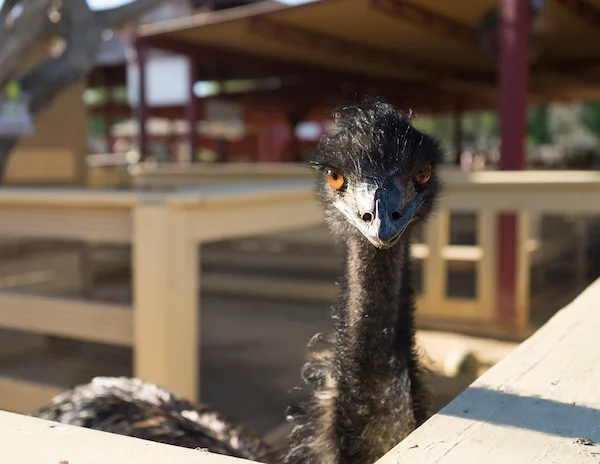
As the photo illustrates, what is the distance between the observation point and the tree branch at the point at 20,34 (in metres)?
4.96

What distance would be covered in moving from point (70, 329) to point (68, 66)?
2.56 metres

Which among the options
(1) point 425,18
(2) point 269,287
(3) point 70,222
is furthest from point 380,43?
(3) point 70,222

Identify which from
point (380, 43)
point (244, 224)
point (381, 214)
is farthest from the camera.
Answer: point (380, 43)

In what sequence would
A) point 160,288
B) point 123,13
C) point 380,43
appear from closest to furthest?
point 160,288 < point 123,13 < point 380,43

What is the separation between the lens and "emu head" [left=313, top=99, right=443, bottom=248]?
1.59m

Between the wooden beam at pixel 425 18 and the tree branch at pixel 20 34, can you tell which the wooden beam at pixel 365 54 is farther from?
the tree branch at pixel 20 34

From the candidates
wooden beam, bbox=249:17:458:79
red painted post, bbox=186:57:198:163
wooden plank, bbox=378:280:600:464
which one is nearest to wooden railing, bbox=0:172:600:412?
wooden plank, bbox=378:280:600:464

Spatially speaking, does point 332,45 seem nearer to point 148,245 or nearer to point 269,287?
point 269,287

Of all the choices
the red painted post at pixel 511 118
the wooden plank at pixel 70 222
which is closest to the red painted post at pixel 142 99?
the red painted post at pixel 511 118

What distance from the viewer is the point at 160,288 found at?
10.7 feet

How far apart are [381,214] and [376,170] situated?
141mm

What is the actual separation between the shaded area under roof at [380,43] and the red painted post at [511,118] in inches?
11.1

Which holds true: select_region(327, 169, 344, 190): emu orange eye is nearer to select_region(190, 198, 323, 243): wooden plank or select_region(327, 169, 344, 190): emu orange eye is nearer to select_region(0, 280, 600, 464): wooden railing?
select_region(0, 280, 600, 464): wooden railing

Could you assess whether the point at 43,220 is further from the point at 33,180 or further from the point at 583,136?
the point at 583,136
